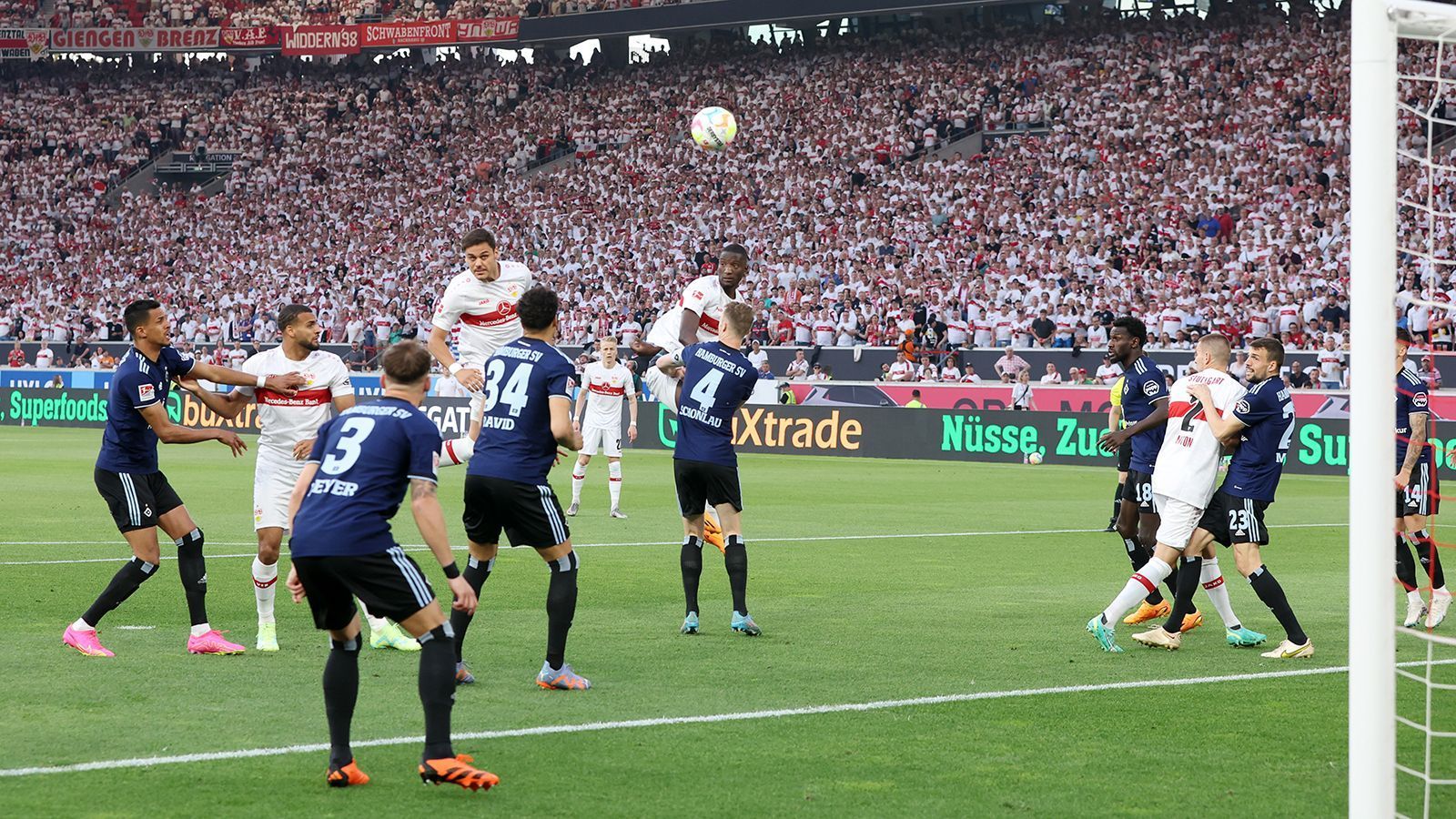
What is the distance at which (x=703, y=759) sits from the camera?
22.4 ft

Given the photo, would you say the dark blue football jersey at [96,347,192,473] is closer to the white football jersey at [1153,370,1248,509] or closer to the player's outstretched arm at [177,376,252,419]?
the player's outstretched arm at [177,376,252,419]

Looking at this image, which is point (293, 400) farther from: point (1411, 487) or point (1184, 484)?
point (1411, 487)

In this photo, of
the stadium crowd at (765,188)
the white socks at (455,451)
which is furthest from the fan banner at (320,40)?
the white socks at (455,451)

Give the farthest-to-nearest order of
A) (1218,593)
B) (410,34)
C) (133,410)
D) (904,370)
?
(410,34), (904,370), (1218,593), (133,410)

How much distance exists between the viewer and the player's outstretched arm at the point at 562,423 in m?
8.41

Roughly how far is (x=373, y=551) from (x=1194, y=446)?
5.69 m

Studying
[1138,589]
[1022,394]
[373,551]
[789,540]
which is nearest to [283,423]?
[373,551]

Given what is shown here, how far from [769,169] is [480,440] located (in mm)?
38426

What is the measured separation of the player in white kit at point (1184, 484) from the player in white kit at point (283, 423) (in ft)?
14.6

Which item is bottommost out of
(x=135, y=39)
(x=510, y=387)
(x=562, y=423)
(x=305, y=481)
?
(x=305, y=481)

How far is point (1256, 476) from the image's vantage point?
10094 mm

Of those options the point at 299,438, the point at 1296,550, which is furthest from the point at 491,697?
the point at 1296,550

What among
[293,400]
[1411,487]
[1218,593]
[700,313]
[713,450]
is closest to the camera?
[293,400]

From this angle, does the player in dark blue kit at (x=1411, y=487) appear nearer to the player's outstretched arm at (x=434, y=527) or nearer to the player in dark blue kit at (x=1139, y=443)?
the player in dark blue kit at (x=1139, y=443)
